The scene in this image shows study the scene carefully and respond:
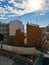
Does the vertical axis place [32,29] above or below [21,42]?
above

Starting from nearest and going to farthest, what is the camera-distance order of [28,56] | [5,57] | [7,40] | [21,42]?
[28,56] → [5,57] → [21,42] → [7,40]

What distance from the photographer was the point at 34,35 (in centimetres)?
3177

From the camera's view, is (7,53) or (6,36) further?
(6,36)

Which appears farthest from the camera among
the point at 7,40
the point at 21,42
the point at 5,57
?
the point at 7,40

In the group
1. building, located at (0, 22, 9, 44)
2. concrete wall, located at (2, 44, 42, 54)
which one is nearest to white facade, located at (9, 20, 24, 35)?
building, located at (0, 22, 9, 44)

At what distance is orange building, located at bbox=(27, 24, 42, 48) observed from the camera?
31.4 metres

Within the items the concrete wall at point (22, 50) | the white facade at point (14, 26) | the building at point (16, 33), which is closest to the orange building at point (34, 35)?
the building at point (16, 33)

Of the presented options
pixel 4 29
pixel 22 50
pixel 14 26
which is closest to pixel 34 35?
pixel 22 50

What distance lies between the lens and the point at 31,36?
31750mm

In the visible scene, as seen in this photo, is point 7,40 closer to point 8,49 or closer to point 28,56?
point 8,49

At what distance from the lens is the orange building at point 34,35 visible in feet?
103

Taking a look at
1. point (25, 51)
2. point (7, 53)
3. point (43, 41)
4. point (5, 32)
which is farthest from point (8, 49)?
point (5, 32)

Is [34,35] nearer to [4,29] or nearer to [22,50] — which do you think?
[22,50]

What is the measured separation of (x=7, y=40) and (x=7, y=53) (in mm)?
10810
